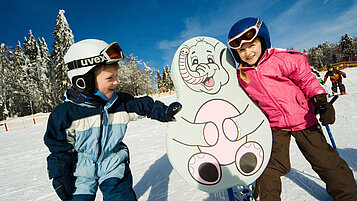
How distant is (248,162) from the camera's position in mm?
1418

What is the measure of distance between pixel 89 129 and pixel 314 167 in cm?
207

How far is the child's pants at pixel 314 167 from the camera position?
4.72ft

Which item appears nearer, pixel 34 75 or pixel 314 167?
pixel 314 167

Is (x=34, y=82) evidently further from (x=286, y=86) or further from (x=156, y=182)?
(x=286, y=86)

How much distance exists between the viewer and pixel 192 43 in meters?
1.68

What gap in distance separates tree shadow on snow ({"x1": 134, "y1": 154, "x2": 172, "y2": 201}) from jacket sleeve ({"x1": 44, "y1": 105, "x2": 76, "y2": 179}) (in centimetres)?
130

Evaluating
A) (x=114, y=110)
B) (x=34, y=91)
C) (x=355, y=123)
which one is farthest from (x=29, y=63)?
(x=355, y=123)

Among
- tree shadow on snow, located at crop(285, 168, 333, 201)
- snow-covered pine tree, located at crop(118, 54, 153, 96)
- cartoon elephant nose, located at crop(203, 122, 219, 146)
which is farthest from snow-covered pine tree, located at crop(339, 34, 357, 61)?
cartoon elephant nose, located at crop(203, 122, 219, 146)

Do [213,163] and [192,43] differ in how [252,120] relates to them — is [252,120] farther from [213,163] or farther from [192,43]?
[192,43]

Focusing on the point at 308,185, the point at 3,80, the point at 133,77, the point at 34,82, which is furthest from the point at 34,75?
the point at 308,185

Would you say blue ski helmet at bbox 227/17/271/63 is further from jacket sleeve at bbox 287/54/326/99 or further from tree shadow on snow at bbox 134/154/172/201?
tree shadow on snow at bbox 134/154/172/201

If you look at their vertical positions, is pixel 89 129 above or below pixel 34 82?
below

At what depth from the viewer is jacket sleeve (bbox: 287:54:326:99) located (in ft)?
5.07

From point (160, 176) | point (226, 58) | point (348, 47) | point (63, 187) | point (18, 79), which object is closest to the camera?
point (63, 187)
